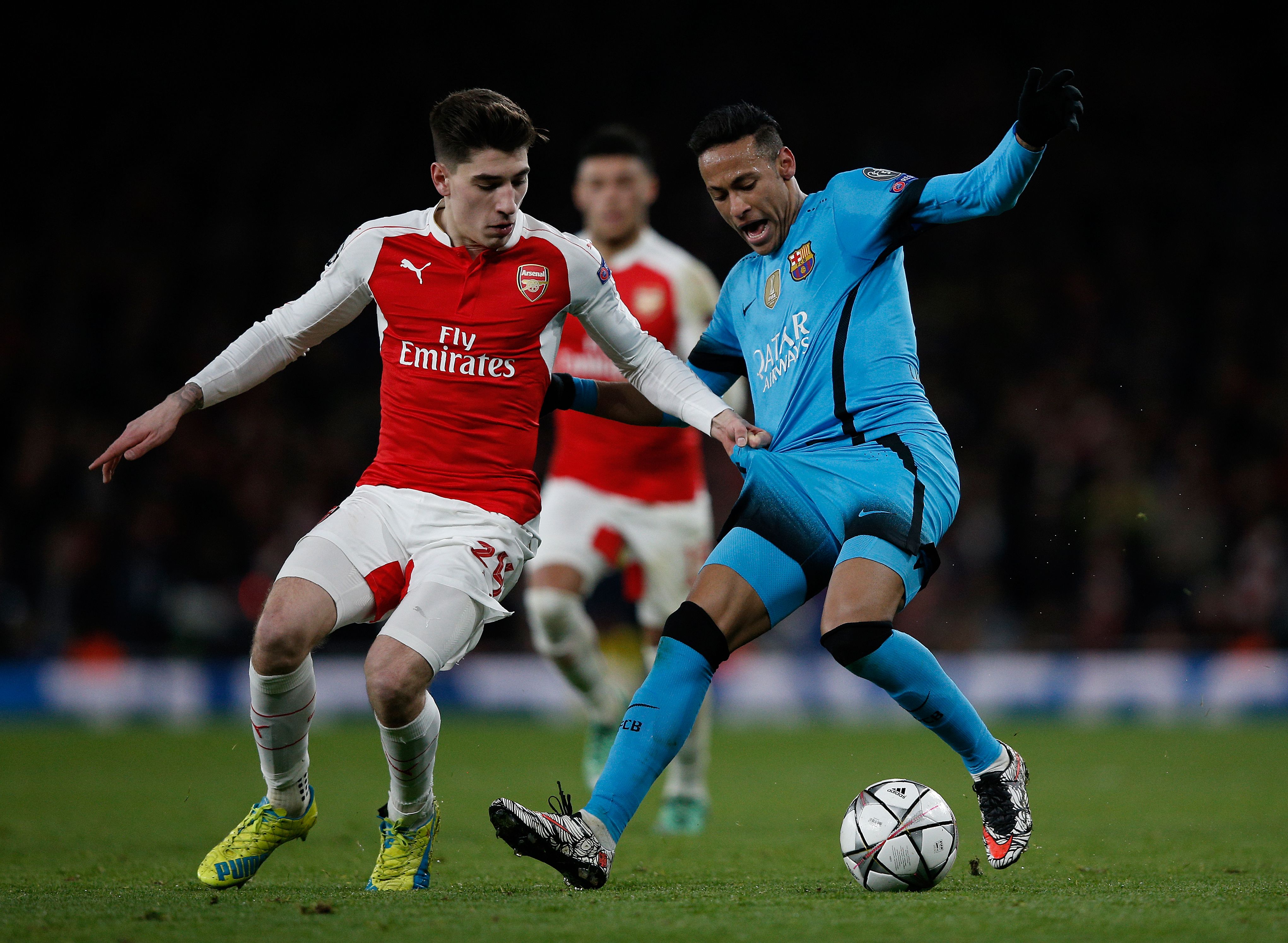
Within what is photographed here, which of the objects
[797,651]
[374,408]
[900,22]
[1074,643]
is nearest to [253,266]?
[374,408]

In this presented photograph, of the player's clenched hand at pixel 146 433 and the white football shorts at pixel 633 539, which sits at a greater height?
the player's clenched hand at pixel 146 433

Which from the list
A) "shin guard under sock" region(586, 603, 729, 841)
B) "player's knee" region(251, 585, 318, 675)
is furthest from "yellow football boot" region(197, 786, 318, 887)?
"shin guard under sock" region(586, 603, 729, 841)

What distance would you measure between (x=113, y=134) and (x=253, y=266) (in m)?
2.75

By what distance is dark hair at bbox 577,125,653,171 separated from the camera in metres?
7.12

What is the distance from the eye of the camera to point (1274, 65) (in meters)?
18.4

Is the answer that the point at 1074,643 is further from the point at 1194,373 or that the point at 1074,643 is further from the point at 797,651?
the point at 1194,373

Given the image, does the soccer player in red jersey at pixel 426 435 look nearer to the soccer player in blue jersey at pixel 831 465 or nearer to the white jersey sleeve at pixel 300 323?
the white jersey sleeve at pixel 300 323

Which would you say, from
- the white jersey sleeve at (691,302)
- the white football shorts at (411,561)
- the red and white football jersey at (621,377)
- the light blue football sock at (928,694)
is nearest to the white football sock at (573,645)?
the red and white football jersey at (621,377)

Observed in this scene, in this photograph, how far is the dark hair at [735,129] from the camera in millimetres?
4625

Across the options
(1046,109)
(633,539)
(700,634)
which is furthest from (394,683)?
(633,539)

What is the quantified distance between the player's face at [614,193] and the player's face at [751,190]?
2.39 m

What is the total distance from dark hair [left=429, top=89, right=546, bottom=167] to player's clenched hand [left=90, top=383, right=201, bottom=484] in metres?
1.14

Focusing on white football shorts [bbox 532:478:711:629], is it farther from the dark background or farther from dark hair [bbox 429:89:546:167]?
the dark background

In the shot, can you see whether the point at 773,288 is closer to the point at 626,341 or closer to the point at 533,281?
the point at 626,341
